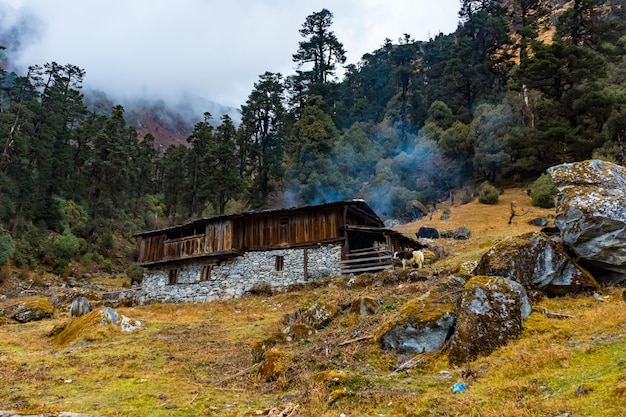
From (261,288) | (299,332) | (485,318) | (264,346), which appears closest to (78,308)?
(261,288)

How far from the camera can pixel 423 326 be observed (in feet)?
37.6

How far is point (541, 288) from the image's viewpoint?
13461mm

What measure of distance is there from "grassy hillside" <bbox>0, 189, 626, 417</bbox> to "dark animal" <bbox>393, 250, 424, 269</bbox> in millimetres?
6747

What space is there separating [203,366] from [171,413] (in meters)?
4.50

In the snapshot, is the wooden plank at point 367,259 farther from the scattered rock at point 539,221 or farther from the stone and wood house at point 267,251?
the scattered rock at point 539,221

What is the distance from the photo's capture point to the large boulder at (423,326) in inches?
445

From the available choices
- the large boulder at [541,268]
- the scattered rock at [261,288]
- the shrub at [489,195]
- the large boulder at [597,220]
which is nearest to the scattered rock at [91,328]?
the scattered rock at [261,288]

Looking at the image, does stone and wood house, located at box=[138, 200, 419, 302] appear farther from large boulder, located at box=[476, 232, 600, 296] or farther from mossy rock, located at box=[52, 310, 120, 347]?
large boulder, located at box=[476, 232, 600, 296]

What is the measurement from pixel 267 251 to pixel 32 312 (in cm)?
1374

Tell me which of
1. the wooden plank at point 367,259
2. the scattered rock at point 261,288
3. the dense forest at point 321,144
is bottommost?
the scattered rock at point 261,288

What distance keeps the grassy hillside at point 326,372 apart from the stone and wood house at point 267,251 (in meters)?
8.95

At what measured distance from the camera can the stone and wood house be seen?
2862 cm

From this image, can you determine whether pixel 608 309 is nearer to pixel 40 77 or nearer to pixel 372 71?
pixel 40 77

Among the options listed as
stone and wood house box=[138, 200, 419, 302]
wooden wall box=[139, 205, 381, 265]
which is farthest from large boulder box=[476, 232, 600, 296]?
wooden wall box=[139, 205, 381, 265]
